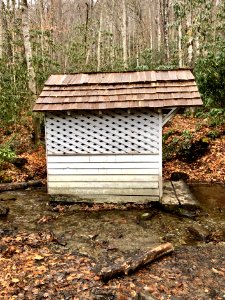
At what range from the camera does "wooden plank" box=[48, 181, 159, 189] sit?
734 centimetres

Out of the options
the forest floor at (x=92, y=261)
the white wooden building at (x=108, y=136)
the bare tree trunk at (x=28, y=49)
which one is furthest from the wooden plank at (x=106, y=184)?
the bare tree trunk at (x=28, y=49)

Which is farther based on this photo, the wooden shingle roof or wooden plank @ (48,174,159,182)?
wooden plank @ (48,174,159,182)

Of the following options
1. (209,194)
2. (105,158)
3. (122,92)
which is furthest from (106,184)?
(209,194)

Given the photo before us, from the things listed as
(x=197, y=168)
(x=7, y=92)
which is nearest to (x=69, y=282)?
(x=197, y=168)

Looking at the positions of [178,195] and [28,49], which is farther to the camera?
[28,49]

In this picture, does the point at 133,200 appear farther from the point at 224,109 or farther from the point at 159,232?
the point at 224,109

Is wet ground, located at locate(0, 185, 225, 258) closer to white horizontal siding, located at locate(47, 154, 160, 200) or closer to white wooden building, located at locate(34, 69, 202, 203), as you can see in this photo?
white horizontal siding, located at locate(47, 154, 160, 200)

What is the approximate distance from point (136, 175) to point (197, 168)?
137 inches

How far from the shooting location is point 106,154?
290 inches

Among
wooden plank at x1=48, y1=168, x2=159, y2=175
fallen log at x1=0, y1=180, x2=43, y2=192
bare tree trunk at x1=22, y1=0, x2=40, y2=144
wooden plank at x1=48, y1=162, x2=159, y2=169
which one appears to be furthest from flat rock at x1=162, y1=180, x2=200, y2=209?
bare tree trunk at x1=22, y1=0, x2=40, y2=144

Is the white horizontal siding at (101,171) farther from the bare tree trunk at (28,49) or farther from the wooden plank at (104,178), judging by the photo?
the bare tree trunk at (28,49)

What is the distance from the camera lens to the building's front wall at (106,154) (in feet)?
23.8

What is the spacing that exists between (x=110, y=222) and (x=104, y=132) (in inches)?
82.1

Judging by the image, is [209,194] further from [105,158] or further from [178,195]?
[105,158]
